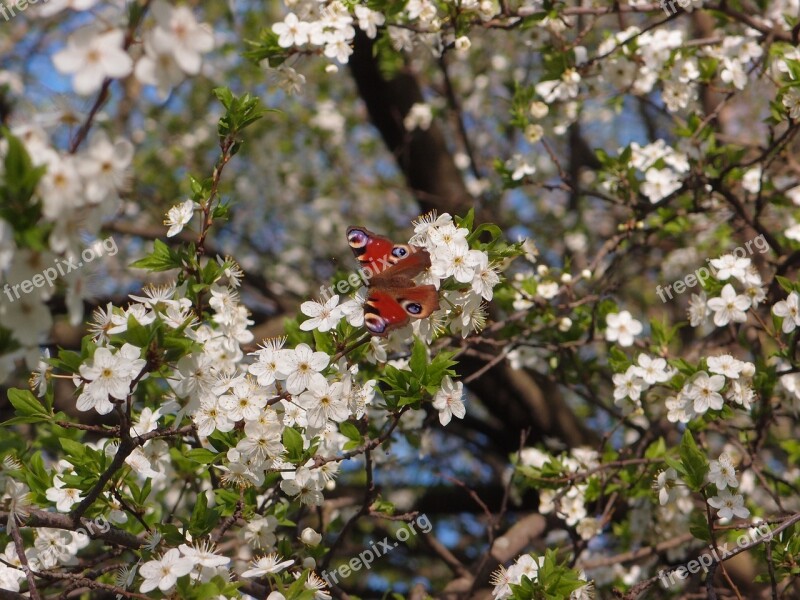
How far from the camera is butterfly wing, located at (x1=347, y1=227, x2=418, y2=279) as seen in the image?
2.07 meters

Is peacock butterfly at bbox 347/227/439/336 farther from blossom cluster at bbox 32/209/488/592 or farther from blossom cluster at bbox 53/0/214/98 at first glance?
blossom cluster at bbox 53/0/214/98

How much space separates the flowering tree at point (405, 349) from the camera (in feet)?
5.06

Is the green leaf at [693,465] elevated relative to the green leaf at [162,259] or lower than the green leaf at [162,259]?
lower

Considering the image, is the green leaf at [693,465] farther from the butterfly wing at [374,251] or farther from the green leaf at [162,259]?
the green leaf at [162,259]

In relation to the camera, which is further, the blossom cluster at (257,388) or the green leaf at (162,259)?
the green leaf at (162,259)

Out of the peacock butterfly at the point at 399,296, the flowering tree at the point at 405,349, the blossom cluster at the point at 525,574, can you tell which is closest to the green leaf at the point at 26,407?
the flowering tree at the point at 405,349

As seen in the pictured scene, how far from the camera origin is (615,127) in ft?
26.0

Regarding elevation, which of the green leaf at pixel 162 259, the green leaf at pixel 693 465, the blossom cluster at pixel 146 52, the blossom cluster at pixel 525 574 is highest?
the blossom cluster at pixel 146 52

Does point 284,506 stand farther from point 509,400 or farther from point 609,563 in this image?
point 509,400

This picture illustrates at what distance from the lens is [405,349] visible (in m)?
2.34

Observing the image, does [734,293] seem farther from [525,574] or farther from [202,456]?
[202,456]

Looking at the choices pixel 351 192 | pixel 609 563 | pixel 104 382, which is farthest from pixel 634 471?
pixel 351 192

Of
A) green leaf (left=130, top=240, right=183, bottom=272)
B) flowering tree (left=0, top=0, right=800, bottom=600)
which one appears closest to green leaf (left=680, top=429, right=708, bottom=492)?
flowering tree (left=0, top=0, right=800, bottom=600)

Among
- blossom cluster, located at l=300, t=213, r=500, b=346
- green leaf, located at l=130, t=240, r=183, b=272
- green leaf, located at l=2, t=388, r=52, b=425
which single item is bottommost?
blossom cluster, located at l=300, t=213, r=500, b=346
